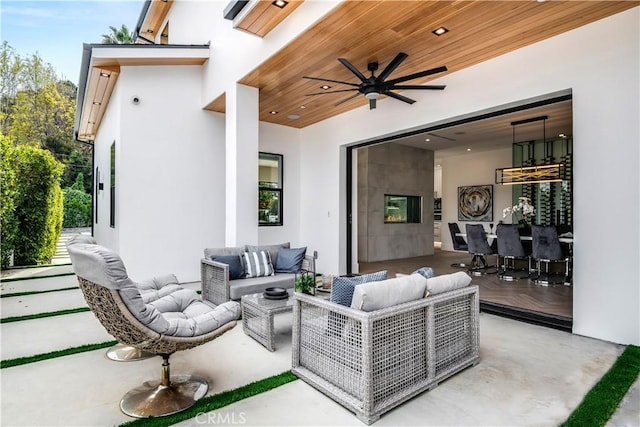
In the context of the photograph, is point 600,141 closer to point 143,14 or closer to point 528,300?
point 528,300

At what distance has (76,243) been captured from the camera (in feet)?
8.02

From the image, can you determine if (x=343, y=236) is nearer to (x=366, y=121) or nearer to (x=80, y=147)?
(x=366, y=121)

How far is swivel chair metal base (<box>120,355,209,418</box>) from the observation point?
2160 millimetres

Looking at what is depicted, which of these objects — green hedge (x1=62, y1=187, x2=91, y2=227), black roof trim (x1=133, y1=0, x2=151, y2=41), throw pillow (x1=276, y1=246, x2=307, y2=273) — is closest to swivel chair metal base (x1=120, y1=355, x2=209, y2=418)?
throw pillow (x1=276, y1=246, x2=307, y2=273)

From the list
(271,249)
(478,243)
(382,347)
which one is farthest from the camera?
(478,243)

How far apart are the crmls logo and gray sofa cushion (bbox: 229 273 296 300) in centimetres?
192

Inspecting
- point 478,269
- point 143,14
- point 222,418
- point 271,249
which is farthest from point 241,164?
point 143,14

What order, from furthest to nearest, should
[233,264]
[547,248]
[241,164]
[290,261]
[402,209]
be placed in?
[402,209], [547,248], [241,164], [290,261], [233,264]

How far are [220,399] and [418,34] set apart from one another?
3.96m

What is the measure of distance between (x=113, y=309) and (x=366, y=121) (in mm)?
5169

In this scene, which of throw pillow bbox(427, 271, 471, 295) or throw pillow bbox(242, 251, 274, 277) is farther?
throw pillow bbox(242, 251, 274, 277)

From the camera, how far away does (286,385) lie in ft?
8.18

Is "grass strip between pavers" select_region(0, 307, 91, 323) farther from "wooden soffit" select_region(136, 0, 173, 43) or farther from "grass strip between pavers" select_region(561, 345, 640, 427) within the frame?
"wooden soffit" select_region(136, 0, 173, 43)

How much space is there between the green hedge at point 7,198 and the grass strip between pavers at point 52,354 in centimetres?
474
